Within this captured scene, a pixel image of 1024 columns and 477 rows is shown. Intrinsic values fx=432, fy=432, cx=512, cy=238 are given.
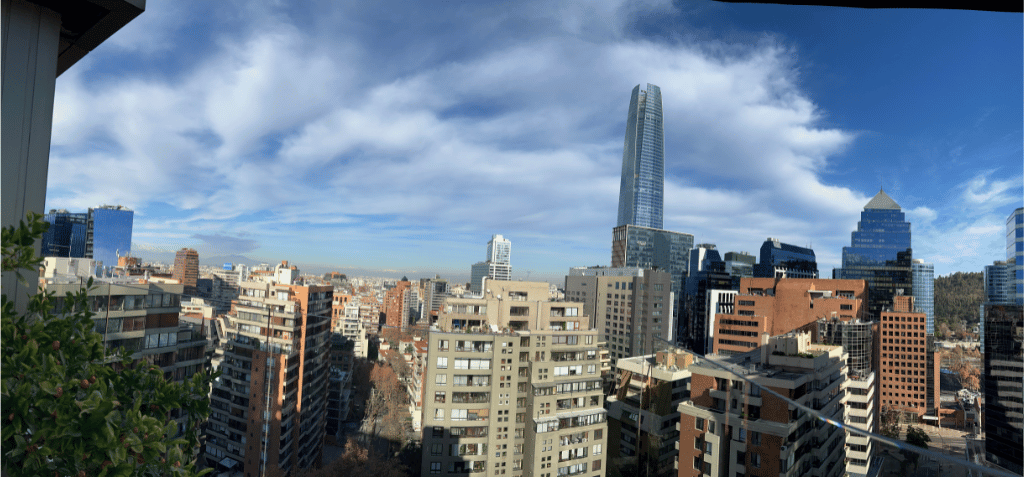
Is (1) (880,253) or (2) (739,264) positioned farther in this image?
(2) (739,264)

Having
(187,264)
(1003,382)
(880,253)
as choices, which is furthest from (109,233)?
(880,253)

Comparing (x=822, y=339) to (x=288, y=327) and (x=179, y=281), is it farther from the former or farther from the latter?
(x=179, y=281)

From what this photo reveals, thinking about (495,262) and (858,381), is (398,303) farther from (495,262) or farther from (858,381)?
(858,381)

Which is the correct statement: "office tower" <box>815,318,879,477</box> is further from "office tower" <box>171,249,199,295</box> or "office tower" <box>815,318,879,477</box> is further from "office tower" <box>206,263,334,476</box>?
"office tower" <box>206,263,334,476</box>

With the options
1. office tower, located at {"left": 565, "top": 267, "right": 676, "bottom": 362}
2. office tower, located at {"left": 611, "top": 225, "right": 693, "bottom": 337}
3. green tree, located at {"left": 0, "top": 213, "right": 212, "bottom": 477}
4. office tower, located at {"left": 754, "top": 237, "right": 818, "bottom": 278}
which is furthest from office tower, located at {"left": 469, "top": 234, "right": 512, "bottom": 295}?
office tower, located at {"left": 611, "top": 225, "right": 693, "bottom": 337}

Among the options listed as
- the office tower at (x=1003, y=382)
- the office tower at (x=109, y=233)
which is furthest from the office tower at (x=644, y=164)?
the office tower at (x=109, y=233)

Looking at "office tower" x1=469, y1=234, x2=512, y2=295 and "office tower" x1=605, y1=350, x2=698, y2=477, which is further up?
"office tower" x1=469, y1=234, x2=512, y2=295
